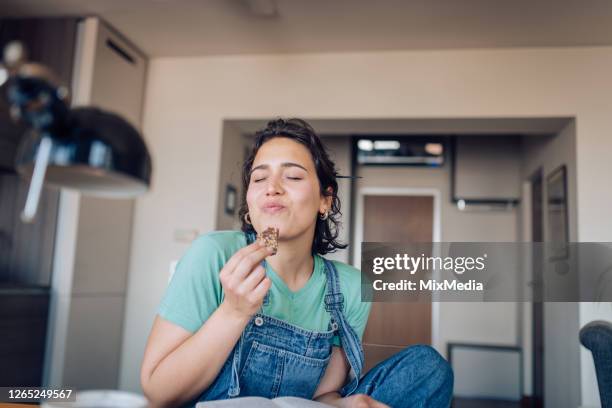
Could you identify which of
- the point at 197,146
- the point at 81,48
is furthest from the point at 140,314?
the point at 81,48

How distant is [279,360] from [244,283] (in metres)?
0.33

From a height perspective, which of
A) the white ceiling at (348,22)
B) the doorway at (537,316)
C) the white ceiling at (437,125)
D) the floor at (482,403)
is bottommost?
the floor at (482,403)

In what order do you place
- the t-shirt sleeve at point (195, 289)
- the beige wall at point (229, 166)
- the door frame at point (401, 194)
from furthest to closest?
the door frame at point (401, 194)
the beige wall at point (229, 166)
the t-shirt sleeve at point (195, 289)

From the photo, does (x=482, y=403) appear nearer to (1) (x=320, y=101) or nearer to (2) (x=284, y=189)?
(1) (x=320, y=101)

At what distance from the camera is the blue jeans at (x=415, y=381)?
1.05 meters

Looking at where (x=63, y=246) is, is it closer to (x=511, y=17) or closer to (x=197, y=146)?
(x=197, y=146)

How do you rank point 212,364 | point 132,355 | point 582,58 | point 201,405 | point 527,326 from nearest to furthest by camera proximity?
point 201,405
point 212,364
point 582,58
point 132,355
point 527,326

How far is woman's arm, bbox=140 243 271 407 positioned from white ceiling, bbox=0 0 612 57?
2121mm

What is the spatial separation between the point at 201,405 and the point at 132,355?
2786 mm

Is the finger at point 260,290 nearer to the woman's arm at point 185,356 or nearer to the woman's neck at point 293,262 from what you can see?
the woman's arm at point 185,356

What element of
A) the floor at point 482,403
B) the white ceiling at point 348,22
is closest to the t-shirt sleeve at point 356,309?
the white ceiling at point 348,22

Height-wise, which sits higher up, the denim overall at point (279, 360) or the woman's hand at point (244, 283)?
the woman's hand at point (244, 283)

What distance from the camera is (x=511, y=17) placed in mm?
2850

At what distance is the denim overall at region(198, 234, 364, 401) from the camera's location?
3.61 ft
